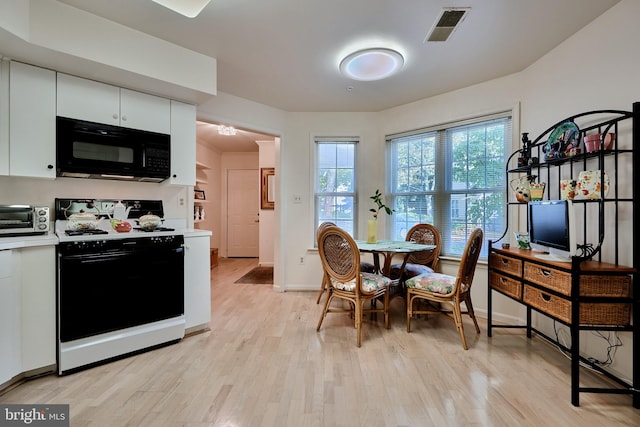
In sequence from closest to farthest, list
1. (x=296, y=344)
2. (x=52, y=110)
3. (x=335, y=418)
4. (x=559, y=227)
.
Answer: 1. (x=335, y=418)
2. (x=559, y=227)
3. (x=52, y=110)
4. (x=296, y=344)

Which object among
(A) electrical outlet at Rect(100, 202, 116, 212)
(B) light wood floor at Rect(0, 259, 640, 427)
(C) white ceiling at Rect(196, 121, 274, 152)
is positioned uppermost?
(C) white ceiling at Rect(196, 121, 274, 152)

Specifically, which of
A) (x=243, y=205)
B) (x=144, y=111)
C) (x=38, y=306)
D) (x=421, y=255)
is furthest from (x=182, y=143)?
(x=243, y=205)

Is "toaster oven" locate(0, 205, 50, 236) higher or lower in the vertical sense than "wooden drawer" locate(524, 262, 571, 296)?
higher

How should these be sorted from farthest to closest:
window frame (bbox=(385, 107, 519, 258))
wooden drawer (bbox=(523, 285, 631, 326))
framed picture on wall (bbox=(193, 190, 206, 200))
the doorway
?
the doorway
framed picture on wall (bbox=(193, 190, 206, 200))
window frame (bbox=(385, 107, 519, 258))
wooden drawer (bbox=(523, 285, 631, 326))

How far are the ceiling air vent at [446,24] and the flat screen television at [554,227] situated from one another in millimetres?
1475

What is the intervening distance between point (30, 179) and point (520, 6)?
12.6ft

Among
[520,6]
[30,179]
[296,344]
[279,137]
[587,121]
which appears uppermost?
[520,6]

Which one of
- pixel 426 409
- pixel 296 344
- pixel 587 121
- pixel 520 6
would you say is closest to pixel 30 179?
pixel 296 344

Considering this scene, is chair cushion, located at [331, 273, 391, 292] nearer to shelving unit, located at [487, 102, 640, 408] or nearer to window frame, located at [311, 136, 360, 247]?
shelving unit, located at [487, 102, 640, 408]

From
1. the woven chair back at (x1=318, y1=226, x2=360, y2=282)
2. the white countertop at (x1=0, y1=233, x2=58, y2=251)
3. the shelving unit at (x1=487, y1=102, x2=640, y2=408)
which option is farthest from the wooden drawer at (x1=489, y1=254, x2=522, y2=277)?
the white countertop at (x1=0, y1=233, x2=58, y2=251)

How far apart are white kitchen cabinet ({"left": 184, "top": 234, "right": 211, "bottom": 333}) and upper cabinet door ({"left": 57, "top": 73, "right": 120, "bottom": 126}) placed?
1182 millimetres

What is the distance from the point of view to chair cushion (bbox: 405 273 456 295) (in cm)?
251

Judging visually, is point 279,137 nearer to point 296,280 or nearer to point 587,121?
point 296,280

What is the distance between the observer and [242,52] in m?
2.55
